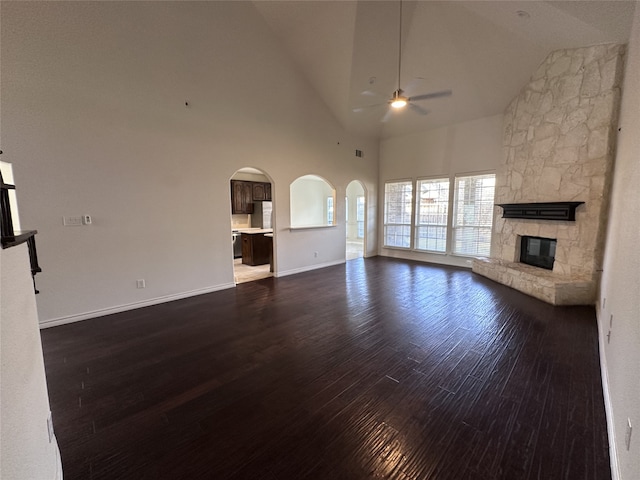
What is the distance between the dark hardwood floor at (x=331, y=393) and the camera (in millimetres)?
1624

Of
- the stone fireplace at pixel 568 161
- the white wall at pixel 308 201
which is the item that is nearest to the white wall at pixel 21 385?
the stone fireplace at pixel 568 161

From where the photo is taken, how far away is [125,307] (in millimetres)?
4012

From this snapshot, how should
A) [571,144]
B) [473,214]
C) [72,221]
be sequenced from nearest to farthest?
1. [72,221]
2. [571,144]
3. [473,214]

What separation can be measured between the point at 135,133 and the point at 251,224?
4763 millimetres

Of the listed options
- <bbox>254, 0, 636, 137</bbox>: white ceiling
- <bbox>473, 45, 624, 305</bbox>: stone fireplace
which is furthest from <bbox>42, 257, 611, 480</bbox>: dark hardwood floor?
<bbox>254, 0, 636, 137</bbox>: white ceiling

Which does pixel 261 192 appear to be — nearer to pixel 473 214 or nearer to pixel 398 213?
pixel 398 213

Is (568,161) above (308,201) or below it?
above

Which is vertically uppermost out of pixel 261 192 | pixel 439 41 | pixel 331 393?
pixel 439 41

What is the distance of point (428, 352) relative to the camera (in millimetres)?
2785

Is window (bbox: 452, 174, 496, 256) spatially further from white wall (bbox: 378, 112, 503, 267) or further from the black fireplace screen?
the black fireplace screen

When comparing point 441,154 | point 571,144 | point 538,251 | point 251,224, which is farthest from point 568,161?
point 251,224

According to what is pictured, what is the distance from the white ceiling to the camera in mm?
3668

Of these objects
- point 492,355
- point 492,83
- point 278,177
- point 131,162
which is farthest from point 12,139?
point 492,83

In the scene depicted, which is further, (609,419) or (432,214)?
(432,214)
